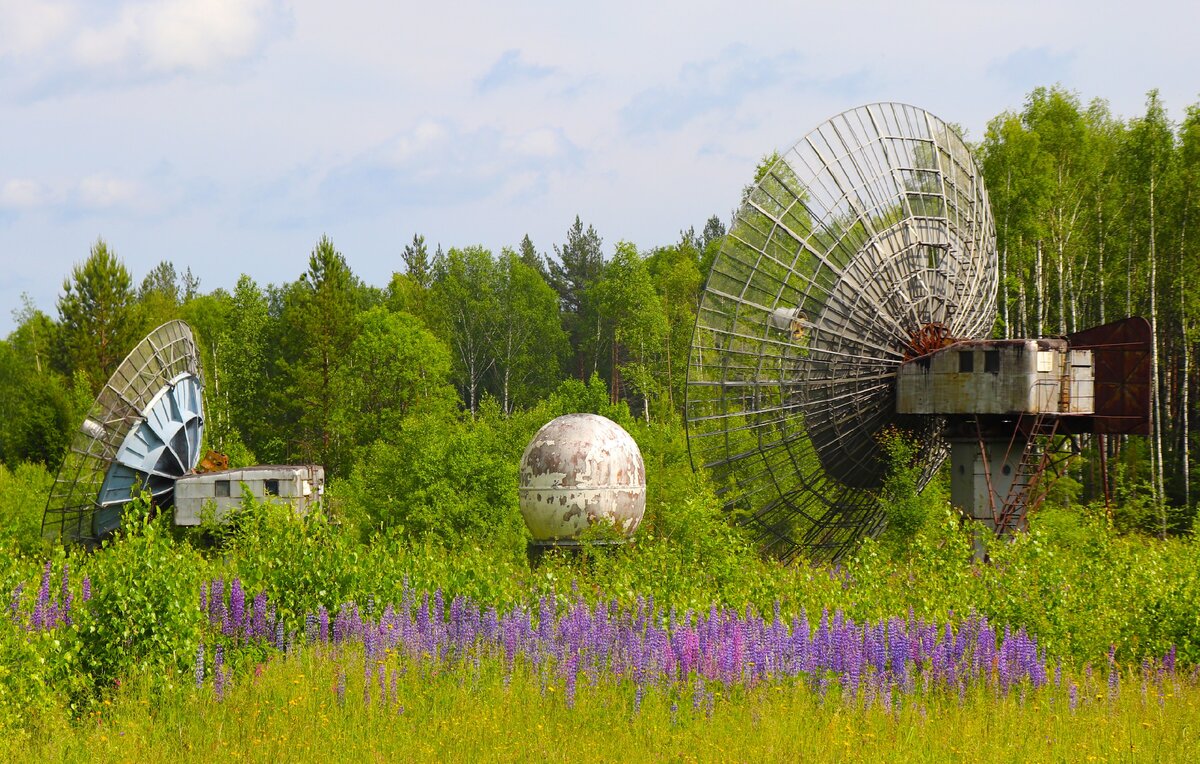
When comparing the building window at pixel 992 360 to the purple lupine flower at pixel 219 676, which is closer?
the purple lupine flower at pixel 219 676

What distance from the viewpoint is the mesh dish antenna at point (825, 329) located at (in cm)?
2948

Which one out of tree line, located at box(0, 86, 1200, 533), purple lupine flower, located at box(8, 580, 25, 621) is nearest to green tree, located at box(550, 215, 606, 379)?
tree line, located at box(0, 86, 1200, 533)

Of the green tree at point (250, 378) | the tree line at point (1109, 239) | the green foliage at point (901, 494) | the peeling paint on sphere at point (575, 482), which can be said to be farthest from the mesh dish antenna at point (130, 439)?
the green tree at point (250, 378)

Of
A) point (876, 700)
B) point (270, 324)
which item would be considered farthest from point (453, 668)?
point (270, 324)

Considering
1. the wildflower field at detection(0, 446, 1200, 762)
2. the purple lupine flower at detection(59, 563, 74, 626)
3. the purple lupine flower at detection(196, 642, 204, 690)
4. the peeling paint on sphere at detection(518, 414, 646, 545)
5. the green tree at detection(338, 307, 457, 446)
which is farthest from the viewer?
the green tree at detection(338, 307, 457, 446)

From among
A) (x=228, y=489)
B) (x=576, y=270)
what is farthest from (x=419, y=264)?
(x=228, y=489)

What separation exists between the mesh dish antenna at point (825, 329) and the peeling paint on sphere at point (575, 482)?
393cm

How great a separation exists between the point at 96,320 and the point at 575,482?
66225mm

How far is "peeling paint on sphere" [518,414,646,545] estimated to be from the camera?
2498 cm

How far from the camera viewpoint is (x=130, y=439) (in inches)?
1426

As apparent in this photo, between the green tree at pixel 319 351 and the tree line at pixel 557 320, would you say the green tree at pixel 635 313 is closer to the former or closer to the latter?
the tree line at pixel 557 320

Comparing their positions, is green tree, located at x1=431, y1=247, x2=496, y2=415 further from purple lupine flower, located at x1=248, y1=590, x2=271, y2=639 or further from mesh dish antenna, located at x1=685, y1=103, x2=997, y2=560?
purple lupine flower, located at x1=248, y1=590, x2=271, y2=639

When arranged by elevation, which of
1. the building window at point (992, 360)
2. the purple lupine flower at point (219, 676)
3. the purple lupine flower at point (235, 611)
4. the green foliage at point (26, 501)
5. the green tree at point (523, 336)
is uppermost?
the green tree at point (523, 336)

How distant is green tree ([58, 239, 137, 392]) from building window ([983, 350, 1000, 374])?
66.0m
